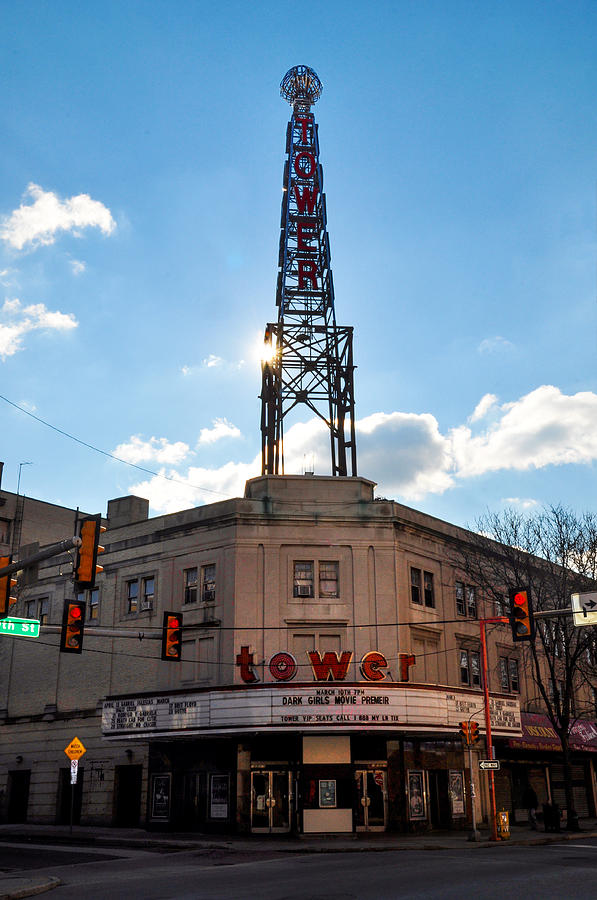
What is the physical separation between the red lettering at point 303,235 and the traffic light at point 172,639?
29.5 meters

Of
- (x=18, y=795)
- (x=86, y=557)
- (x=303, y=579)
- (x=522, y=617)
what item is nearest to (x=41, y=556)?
(x=86, y=557)

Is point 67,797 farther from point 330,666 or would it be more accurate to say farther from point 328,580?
point 328,580

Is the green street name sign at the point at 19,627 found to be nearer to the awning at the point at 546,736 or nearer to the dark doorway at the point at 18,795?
the awning at the point at 546,736

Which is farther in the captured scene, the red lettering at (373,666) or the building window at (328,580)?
the building window at (328,580)

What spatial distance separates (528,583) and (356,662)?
10.8m

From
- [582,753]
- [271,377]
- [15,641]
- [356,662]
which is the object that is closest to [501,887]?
[356,662]

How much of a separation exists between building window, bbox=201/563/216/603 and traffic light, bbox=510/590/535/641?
18718 mm

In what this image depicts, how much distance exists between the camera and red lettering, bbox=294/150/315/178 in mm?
52031

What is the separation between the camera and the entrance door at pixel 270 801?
37000mm

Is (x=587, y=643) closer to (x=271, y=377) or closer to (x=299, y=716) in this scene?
(x=299, y=716)

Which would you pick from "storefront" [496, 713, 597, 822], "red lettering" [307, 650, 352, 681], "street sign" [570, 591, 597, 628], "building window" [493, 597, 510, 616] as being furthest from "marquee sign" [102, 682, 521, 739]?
"street sign" [570, 591, 597, 628]

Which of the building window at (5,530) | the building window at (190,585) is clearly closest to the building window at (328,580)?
the building window at (190,585)

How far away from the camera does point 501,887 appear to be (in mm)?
17453

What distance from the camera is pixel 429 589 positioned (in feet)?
142
